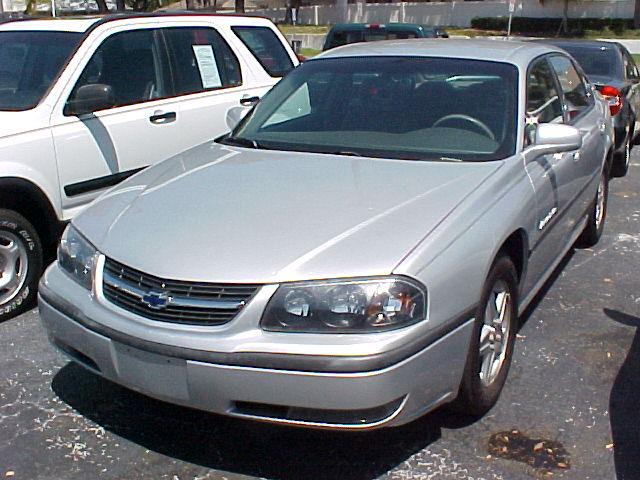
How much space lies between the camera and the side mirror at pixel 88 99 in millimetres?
5039

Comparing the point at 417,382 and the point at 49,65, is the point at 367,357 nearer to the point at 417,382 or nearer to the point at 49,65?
the point at 417,382

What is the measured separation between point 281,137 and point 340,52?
86cm

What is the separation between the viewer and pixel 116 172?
5.38 m

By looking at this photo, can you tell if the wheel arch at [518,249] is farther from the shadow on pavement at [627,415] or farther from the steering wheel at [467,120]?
the shadow on pavement at [627,415]

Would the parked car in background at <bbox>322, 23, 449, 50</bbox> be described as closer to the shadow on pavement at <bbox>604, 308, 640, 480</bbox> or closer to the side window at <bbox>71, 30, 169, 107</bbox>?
the side window at <bbox>71, 30, 169, 107</bbox>

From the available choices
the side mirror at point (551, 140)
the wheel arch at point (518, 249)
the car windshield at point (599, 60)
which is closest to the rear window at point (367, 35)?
the car windshield at point (599, 60)

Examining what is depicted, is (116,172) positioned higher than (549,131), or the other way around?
(549,131)

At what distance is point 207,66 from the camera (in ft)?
20.4

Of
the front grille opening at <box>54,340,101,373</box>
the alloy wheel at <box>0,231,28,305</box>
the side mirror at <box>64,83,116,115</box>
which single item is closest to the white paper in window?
the side mirror at <box>64,83,116,115</box>

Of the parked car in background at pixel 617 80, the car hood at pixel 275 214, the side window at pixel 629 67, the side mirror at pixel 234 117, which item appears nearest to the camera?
the car hood at pixel 275 214

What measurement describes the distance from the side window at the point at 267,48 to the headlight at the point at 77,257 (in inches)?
134

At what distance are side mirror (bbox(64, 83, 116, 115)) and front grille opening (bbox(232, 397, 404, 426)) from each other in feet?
8.97

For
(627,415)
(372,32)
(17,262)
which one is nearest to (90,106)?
(17,262)

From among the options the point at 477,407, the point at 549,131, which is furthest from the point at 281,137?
the point at 477,407
